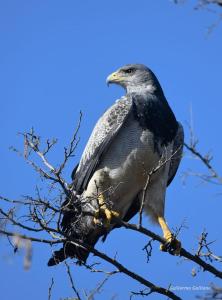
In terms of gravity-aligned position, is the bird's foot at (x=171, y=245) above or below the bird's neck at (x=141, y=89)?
below

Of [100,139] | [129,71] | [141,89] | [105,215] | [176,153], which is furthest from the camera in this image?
[129,71]

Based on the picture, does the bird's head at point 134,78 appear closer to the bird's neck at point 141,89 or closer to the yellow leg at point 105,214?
the bird's neck at point 141,89

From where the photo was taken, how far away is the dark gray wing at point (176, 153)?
7988mm

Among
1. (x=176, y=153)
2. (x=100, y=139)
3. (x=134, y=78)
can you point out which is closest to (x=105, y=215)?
(x=100, y=139)

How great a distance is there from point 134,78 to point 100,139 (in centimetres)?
165

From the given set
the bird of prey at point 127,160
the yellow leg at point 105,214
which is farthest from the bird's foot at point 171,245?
the yellow leg at point 105,214

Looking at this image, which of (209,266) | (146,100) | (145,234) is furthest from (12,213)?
(146,100)

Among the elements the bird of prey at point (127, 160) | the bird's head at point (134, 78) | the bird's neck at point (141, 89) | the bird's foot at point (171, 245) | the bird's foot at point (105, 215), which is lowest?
the bird's foot at point (171, 245)

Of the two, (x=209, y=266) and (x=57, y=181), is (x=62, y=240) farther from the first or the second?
(x=209, y=266)

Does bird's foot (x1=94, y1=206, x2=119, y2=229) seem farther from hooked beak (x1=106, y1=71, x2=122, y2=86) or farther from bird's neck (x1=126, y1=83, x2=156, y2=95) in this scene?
hooked beak (x1=106, y1=71, x2=122, y2=86)

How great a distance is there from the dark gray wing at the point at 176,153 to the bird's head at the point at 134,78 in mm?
838

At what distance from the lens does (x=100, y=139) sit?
7.78m

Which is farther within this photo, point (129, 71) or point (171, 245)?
point (129, 71)

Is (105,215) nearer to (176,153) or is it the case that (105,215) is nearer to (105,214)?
(105,214)
